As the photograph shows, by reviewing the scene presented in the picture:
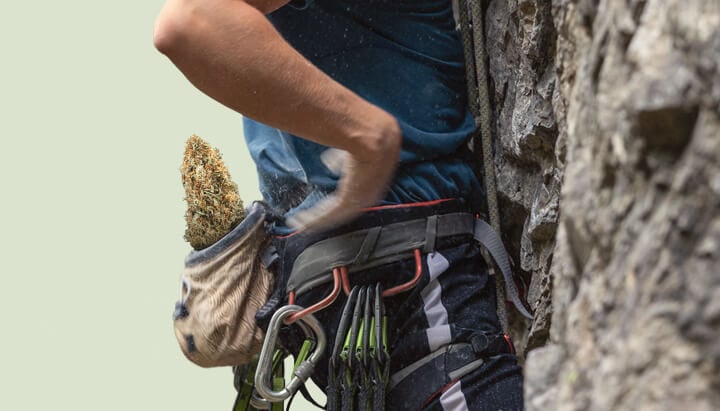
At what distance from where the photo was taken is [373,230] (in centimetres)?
191

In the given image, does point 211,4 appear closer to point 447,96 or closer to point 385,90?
point 385,90

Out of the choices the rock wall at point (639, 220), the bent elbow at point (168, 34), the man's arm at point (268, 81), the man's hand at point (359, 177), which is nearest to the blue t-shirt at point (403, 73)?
the man's hand at point (359, 177)

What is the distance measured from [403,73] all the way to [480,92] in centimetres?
20

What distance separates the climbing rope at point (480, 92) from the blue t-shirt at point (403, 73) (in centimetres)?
2

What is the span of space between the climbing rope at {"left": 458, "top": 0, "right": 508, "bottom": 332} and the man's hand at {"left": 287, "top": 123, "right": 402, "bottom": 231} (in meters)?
0.35

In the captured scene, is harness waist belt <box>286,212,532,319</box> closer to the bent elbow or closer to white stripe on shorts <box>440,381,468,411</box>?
white stripe on shorts <box>440,381,468,411</box>

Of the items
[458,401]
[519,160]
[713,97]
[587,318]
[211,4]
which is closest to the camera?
[713,97]

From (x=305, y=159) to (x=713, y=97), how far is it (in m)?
1.12

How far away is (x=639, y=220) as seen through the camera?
0.99 meters

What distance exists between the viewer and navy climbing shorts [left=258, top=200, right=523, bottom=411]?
1857 millimetres

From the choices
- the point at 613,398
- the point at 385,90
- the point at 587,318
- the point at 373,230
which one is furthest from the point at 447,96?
the point at 613,398

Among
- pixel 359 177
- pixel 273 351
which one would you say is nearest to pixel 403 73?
pixel 359 177

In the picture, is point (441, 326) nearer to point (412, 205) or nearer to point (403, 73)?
point (412, 205)

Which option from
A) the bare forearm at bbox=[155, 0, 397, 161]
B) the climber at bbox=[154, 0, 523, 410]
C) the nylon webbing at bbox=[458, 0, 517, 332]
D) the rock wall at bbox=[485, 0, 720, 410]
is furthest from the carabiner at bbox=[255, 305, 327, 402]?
the rock wall at bbox=[485, 0, 720, 410]
